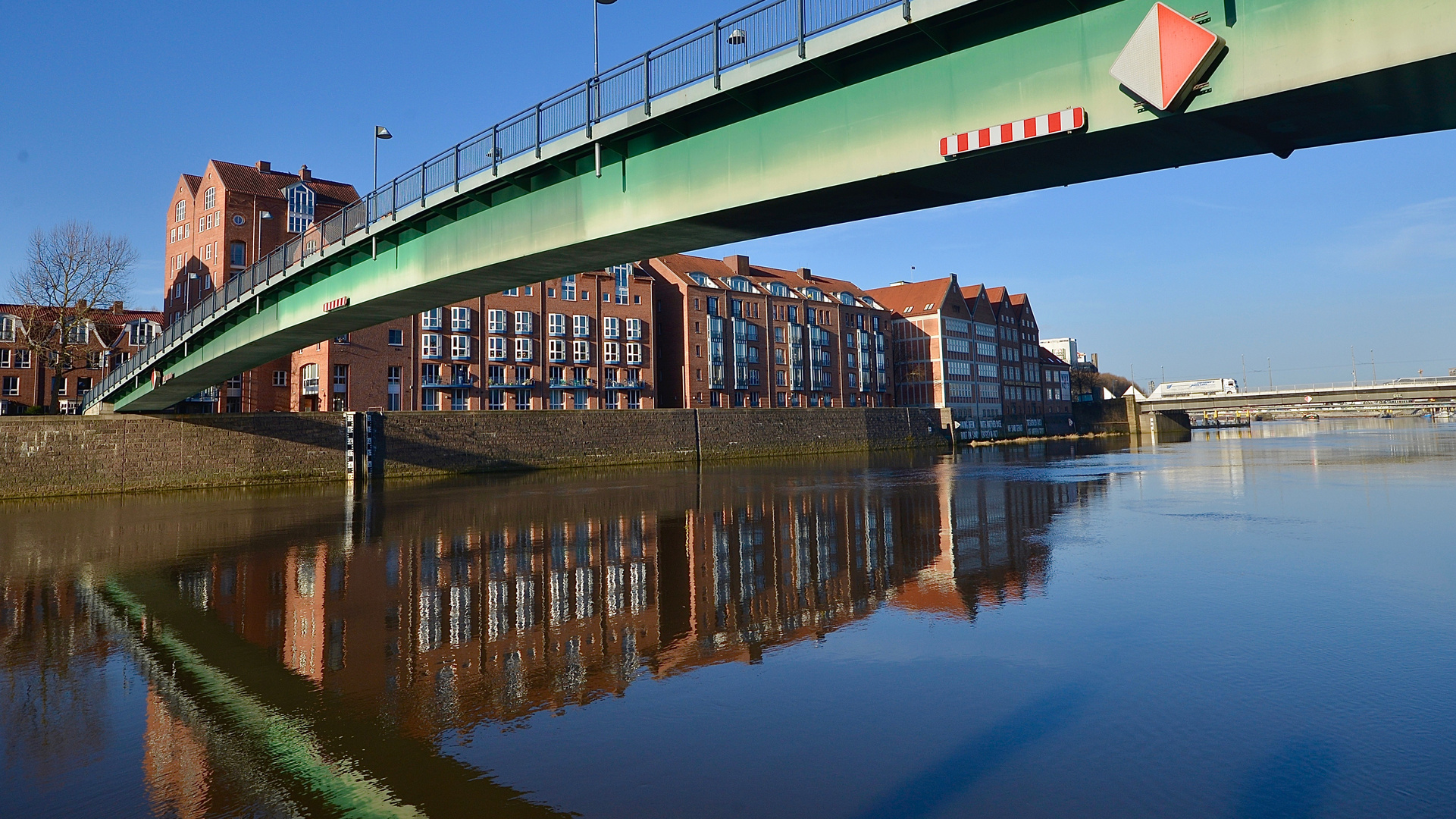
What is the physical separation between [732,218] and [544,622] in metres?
7.88

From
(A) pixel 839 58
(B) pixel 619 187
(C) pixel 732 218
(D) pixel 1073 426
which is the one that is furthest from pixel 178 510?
(D) pixel 1073 426

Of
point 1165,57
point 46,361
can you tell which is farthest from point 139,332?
point 1165,57

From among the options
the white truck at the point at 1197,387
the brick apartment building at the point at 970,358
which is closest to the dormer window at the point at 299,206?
the brick apartment building at the point at 970,358

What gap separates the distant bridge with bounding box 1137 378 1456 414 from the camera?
90625 millimetres

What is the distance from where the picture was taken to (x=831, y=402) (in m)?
96.9

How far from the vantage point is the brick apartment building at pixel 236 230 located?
216ft

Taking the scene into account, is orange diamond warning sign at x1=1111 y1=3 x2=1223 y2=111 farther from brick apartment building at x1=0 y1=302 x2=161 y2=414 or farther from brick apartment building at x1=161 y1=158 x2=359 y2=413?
brick apartment building at x1=0 y1=302 x2=161 y2=414

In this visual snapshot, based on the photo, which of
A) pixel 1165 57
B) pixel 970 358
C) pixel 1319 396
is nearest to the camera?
pixel 1165 57

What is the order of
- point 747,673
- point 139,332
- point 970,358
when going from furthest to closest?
point 970,358 < point 139,332 < point 747,673

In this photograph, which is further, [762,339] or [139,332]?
[762,339]

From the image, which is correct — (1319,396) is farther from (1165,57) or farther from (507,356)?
(1165,57)

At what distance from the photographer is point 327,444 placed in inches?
1980

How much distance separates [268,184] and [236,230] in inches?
246

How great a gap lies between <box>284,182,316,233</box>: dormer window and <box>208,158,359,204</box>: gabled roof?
42.5 inches
